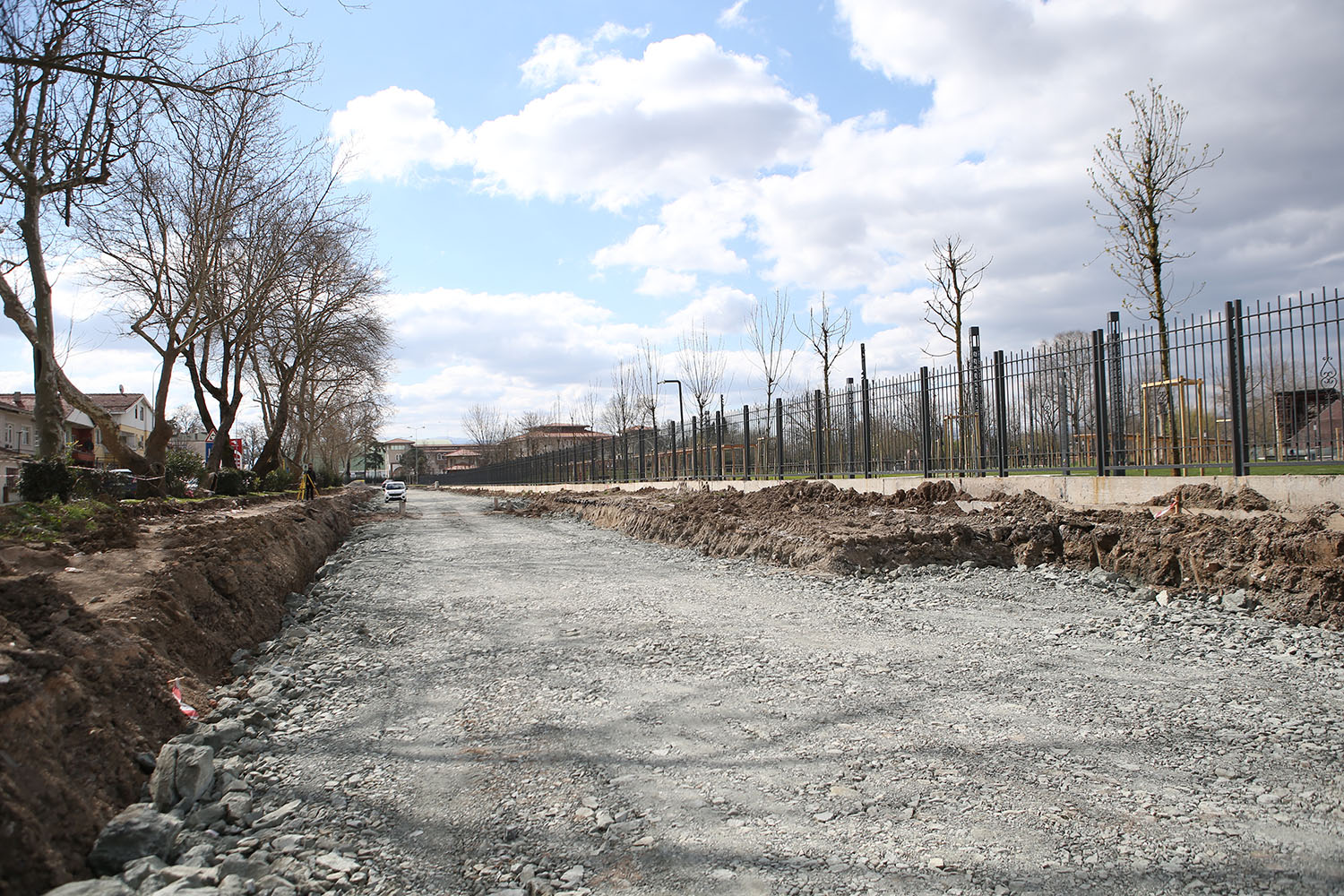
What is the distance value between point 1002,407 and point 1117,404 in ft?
6.62

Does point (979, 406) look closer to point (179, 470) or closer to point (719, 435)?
point (719, 435)

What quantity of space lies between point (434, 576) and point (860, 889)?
9.07 metres

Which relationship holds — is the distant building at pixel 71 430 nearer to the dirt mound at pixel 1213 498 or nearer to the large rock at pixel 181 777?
the large rock at pixel 181 777

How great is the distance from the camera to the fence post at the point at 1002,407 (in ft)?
41.7

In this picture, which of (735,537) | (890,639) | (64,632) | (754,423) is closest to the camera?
(64,632)

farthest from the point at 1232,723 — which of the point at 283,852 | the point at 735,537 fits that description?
the point at 735,537

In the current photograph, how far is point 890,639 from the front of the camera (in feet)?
21.0

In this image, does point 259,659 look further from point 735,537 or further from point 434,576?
point 735,537

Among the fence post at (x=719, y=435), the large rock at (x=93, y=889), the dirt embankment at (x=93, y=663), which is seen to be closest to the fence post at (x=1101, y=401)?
the dirt embankment at (x=93, y=663)

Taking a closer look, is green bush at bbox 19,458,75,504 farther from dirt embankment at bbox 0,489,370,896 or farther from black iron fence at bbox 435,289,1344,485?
black iron fence at bbox 435,289,1344,485

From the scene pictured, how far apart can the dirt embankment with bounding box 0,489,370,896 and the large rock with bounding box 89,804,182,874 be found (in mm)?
62

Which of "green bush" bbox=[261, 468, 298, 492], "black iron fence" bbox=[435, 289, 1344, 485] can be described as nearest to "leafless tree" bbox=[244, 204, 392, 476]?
"green bush" bbox=[261, 468, 298, 492]

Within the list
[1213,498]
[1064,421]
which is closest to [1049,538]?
[1213,498]

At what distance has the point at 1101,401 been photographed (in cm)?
1096
